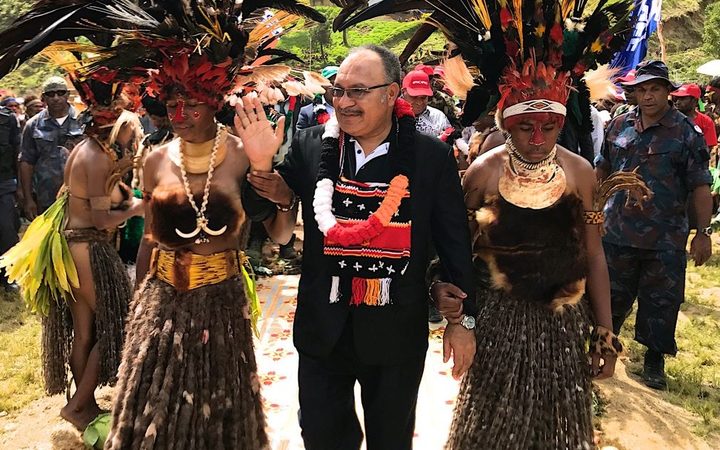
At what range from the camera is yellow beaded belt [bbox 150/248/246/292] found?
2.95 metres

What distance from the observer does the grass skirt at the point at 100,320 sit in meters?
3.81

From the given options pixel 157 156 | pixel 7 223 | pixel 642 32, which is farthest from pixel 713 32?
pixel 157 156

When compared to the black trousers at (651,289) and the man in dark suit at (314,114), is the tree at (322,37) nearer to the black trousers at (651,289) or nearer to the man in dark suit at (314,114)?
the man in dark suit at (314,114)

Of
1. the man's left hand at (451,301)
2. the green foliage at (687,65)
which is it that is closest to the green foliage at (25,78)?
the man's left hand at (451,301)

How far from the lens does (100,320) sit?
3.82m

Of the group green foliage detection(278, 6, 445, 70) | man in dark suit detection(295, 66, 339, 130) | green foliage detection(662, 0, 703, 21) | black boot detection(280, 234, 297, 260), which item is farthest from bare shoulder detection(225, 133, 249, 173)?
green foliage detection(662, 0, 703, 21)

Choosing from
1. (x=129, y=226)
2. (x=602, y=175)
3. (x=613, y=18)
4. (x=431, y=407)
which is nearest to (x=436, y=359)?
(x=431, y=407)

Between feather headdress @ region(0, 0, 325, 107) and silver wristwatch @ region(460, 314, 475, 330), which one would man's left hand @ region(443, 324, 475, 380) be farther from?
feather headdress @ region(0, 0, 325, 107)

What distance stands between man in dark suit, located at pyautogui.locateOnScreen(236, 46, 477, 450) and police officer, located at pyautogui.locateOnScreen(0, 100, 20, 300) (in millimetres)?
5426

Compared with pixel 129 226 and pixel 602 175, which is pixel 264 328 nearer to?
pixel 129 226

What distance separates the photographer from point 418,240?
2.55m

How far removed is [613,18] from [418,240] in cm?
159

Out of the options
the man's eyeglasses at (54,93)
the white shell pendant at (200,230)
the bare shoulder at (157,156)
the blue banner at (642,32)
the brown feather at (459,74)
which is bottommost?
the white shell pendant at (200,230)

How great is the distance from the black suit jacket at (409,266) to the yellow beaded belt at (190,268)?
547 mm
